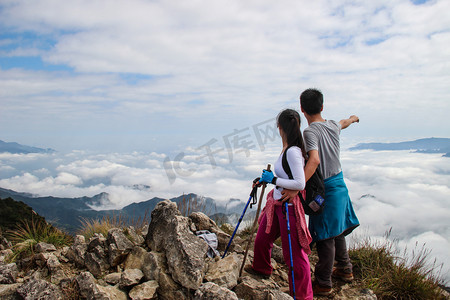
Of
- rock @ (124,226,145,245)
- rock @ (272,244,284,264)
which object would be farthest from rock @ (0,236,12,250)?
rock @ (272,244,284,264)

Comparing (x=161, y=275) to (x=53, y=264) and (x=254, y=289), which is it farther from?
(x=53, y=264)

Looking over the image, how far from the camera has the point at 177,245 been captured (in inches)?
198

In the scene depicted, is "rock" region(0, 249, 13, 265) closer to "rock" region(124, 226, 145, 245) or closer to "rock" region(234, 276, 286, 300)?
"rock" region(124, 226, 145, 245)

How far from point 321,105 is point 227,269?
299 cm

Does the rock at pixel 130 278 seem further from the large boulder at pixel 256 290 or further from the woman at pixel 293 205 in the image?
the woman at pixel 293 205

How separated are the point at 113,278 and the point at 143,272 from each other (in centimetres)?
47

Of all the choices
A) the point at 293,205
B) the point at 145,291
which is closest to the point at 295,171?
the point at 293,205

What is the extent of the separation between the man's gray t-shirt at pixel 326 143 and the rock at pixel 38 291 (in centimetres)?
434

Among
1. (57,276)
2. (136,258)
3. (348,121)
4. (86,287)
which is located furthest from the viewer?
(348,121)

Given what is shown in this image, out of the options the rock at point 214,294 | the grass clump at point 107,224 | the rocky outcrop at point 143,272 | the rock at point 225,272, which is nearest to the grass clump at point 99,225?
the grass clump at point 107,224

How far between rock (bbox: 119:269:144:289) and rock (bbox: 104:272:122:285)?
16 cm

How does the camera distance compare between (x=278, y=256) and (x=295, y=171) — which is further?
(x=278, y=256)

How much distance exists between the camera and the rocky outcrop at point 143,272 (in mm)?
4633

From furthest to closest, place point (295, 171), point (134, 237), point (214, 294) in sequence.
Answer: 1. point (134, 237)
2. point (295, 171)
3. point (214, 294)
